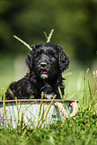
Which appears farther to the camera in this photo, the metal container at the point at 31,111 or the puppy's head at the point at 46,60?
the puppy's head at the point at 46,60

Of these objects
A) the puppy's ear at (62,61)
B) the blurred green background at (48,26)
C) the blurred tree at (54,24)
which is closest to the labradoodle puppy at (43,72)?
the puppy's ear at (62,61)

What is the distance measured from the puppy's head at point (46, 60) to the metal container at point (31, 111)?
0.86 m

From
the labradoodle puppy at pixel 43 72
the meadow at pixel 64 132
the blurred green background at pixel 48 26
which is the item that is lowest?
the meadow at pixel 64 132

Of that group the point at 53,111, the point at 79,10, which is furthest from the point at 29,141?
the point at 79,10

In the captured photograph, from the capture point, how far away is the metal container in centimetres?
279

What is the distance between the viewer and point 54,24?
27781 mm

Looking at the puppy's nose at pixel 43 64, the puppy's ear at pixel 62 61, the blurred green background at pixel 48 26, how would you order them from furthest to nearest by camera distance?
the blurred green background at pixel 48 26 → the puppy's ear at pixel 62 61 → the puppy's nose at pixel 43 64

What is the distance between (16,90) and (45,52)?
2.80ft

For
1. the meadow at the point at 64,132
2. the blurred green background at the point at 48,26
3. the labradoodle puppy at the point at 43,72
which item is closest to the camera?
the meadow at the point at 64,132

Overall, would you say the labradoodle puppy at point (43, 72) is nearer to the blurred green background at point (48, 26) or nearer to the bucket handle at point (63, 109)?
the bucket handle at point (63, 109)

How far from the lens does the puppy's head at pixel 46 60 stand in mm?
3674

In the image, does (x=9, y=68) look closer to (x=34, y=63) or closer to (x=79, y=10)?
(x=79, y=10)

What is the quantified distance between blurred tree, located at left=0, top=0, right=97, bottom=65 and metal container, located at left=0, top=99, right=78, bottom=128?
22429mm

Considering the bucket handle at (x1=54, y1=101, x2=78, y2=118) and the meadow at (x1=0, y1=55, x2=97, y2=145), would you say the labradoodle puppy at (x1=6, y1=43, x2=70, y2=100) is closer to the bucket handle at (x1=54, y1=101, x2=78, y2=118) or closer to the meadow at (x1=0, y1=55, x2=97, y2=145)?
the meadow at (x1=0, y1=55, x2=97, y2=145)
